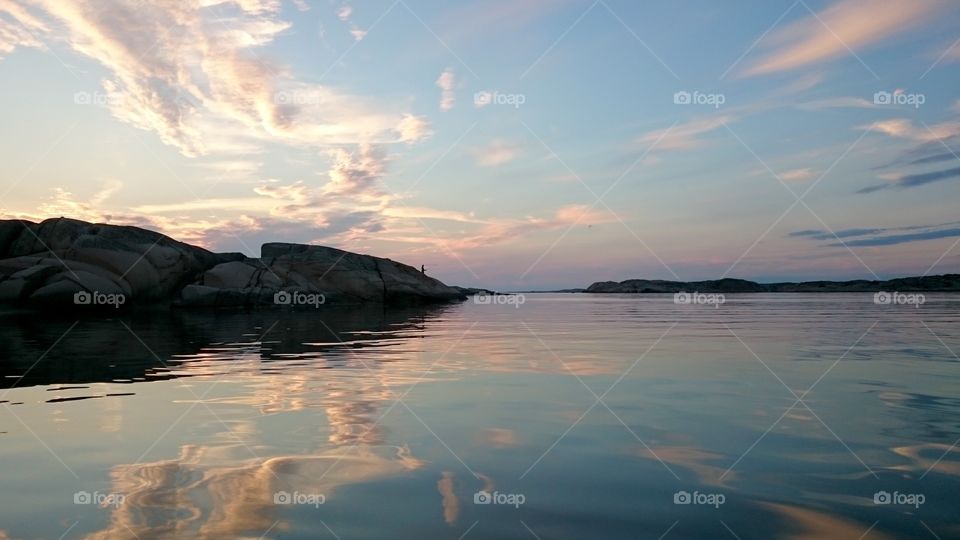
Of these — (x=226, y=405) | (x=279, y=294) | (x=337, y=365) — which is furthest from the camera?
(x=279, y=294)

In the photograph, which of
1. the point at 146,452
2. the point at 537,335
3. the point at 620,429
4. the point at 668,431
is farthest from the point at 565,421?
the point at 537,335

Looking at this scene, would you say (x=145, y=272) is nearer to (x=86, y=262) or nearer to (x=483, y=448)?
(x=86, y=262)

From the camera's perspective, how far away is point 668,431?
6.50 metres

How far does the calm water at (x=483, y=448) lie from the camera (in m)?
4.10

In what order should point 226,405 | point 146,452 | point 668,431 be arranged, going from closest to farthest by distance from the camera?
point 146,452 → point 668,431 → point 226,405

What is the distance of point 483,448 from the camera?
5.91 metres

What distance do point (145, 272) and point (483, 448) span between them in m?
35.7

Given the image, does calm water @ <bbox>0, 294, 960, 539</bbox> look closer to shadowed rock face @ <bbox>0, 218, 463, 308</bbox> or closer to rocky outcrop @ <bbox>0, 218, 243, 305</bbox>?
rocky outcrop @ <bbox>0, 218, 243, 305</bbox>

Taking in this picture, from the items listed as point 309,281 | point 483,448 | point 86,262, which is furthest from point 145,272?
point 483,448

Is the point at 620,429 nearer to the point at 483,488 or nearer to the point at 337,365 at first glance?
the point at 483,488

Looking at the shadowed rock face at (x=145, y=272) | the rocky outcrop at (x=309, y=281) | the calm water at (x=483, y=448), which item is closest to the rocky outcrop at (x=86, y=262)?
the shadowed rock face at (x=145, y=272)

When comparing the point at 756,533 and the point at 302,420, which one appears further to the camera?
the point at 302,420

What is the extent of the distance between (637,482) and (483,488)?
120 centimetres

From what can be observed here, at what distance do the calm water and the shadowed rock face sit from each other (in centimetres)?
2076
